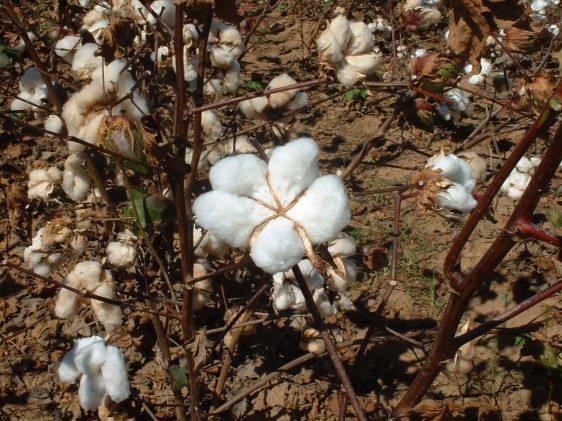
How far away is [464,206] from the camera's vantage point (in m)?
1.34

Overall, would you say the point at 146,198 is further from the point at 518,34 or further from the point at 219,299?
the point at 518,34

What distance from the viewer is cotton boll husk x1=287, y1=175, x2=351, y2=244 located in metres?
1.04

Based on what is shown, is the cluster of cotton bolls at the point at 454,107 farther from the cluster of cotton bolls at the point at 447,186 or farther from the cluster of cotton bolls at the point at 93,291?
the cluster of cotton bolls at the point at 93,291

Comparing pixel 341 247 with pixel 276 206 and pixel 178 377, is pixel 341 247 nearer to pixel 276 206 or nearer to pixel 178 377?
pixel 178 377

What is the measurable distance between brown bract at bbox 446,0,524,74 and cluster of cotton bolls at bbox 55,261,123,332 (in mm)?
1138

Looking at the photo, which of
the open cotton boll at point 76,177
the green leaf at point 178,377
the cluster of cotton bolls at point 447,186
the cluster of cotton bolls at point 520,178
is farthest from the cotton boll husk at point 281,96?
the cluster of cotton bolls at point 520,178

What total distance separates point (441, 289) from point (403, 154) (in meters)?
1.10

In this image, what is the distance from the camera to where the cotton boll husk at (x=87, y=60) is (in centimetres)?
178

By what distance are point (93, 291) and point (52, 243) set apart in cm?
21

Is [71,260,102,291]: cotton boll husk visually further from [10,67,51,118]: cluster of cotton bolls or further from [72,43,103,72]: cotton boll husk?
[10,67,51,118]: cluster of cotton bolls

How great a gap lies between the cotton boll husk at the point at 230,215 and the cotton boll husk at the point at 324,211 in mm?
64

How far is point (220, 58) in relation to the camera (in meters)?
1.97

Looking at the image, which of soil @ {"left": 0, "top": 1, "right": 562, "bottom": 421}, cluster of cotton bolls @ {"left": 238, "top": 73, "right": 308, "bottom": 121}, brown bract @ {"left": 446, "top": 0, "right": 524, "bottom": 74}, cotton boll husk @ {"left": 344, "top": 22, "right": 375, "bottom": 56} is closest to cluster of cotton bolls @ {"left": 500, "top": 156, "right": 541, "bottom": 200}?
soil @ {"left": 0, "top": 1, "right": 562, "bottom": 421}

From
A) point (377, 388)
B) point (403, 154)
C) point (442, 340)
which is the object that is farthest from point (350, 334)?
point (403, 154)
